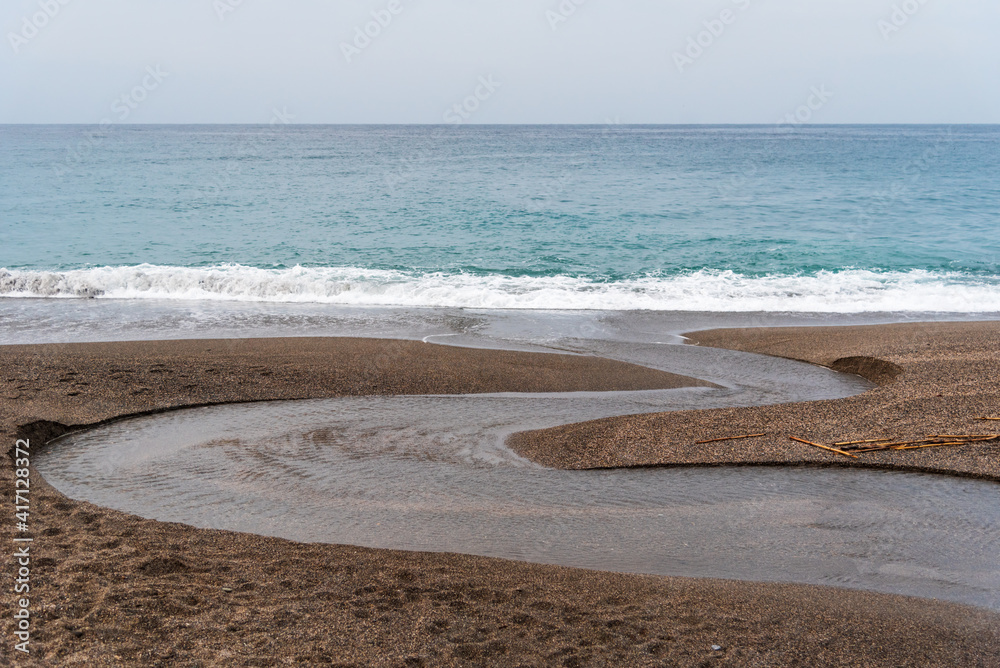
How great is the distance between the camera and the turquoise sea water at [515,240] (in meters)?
15.0

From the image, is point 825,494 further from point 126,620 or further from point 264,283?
point 264,283

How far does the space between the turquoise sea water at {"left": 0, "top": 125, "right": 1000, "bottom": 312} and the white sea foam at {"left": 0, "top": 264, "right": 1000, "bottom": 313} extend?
0.07 m

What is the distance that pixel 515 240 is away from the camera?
2069 cm

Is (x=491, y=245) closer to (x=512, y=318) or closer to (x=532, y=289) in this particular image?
(x=532, y=289)

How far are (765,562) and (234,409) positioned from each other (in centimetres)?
575

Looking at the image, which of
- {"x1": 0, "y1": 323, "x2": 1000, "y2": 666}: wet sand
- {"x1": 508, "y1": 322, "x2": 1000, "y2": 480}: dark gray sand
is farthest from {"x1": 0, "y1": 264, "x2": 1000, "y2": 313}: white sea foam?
{"x1": 0, "y1": 323, "x2": 1000, "y2": 666}: wet sand

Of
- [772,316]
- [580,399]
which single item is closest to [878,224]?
[772,316]

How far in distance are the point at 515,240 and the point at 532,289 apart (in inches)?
229

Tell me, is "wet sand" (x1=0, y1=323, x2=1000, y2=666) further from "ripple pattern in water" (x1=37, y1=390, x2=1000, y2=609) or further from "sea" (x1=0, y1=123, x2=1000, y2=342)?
"sea" (x1=0, y1=123, x2=1000, y2=342)

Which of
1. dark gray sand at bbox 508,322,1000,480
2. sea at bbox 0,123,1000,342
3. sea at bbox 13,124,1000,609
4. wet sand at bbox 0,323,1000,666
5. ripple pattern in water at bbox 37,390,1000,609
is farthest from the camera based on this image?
sea at bbox 0,123,1000,342

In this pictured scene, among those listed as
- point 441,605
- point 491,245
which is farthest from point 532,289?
point 441,605

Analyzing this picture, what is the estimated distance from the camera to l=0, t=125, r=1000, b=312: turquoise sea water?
1503cm

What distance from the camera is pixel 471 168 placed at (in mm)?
45656

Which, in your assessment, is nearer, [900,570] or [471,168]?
[900,570]
